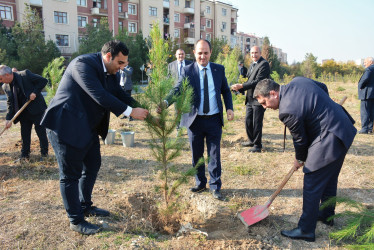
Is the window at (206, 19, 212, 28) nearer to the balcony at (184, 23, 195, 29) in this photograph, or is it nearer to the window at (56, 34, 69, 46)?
the balcony at (184, 23, 195, 29)

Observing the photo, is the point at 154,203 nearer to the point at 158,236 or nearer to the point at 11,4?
the point at 158,236

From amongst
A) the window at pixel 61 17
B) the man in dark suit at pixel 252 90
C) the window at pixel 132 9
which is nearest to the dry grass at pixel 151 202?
the man in dark suit at pixel 252 90

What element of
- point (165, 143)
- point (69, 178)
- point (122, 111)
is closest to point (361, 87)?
point (165, 143)

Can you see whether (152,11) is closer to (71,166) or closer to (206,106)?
(206,106)

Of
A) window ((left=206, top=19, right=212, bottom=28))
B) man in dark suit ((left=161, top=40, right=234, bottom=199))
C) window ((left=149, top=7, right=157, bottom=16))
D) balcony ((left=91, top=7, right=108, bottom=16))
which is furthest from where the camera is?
window ((left=206, top=19, right=212, bottom=28))

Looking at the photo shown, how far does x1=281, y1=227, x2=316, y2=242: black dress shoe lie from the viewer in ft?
9.20

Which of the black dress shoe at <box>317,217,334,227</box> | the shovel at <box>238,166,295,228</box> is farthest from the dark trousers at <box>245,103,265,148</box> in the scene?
the black dress shoe at <box>317,217,334,227</box>

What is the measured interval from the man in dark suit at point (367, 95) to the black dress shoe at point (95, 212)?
687 centimetres

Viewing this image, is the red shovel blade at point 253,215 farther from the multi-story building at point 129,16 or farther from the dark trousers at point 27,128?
the multi-story building at point 129,16

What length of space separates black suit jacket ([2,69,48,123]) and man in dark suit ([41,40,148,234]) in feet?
8.95

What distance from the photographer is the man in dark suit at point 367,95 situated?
6887 millimetres

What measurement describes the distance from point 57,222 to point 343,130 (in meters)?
3.08

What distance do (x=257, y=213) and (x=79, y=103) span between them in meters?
2.26

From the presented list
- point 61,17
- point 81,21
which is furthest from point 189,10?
point 61,17
